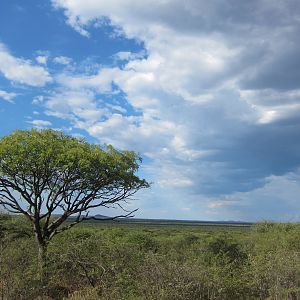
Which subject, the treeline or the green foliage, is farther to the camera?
the green foliage

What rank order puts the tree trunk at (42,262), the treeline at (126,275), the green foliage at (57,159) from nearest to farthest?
1. the treeline at (126,275)
2. the tree trunk at (42,262)
3. the green foliage at (57,159)

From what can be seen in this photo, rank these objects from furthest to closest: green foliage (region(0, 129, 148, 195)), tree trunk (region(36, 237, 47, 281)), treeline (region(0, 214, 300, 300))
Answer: green foliage (region(0, 129, 148, 195)) < tree trunk (region(36, 237, 47, 281)) < treeline (region(0, 214, 300, 300))

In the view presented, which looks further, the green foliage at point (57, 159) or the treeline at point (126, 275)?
the green foliage at point (57, 159)

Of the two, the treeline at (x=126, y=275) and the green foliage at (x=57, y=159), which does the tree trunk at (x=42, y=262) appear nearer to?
the treeline at (x=126, y=275)

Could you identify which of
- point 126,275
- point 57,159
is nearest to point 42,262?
point 126,275

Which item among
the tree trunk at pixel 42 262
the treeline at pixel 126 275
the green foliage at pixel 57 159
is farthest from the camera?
the green foliage at pixel 57 159

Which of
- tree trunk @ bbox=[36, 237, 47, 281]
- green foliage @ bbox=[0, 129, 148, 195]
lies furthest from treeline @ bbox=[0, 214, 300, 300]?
green foliage @ bbox=[0, 129, 148, 195]

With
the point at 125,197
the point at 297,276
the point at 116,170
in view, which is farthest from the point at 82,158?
the point at 297,276

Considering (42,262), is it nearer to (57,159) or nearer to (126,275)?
(126,275)

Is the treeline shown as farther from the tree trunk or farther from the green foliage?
the green foliage

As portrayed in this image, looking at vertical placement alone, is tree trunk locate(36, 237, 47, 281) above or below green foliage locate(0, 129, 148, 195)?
below

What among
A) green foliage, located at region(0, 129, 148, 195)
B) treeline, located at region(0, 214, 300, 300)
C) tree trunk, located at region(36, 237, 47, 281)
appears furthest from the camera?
green foliage, located at region(0, 129, 148, 195)

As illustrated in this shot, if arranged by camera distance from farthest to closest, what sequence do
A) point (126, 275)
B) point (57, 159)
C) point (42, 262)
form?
point (57, 159)
point (42, 262)
point (126, 275)

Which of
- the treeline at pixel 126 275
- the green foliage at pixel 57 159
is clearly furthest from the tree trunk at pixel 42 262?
the green foliage at pixel 57 159
